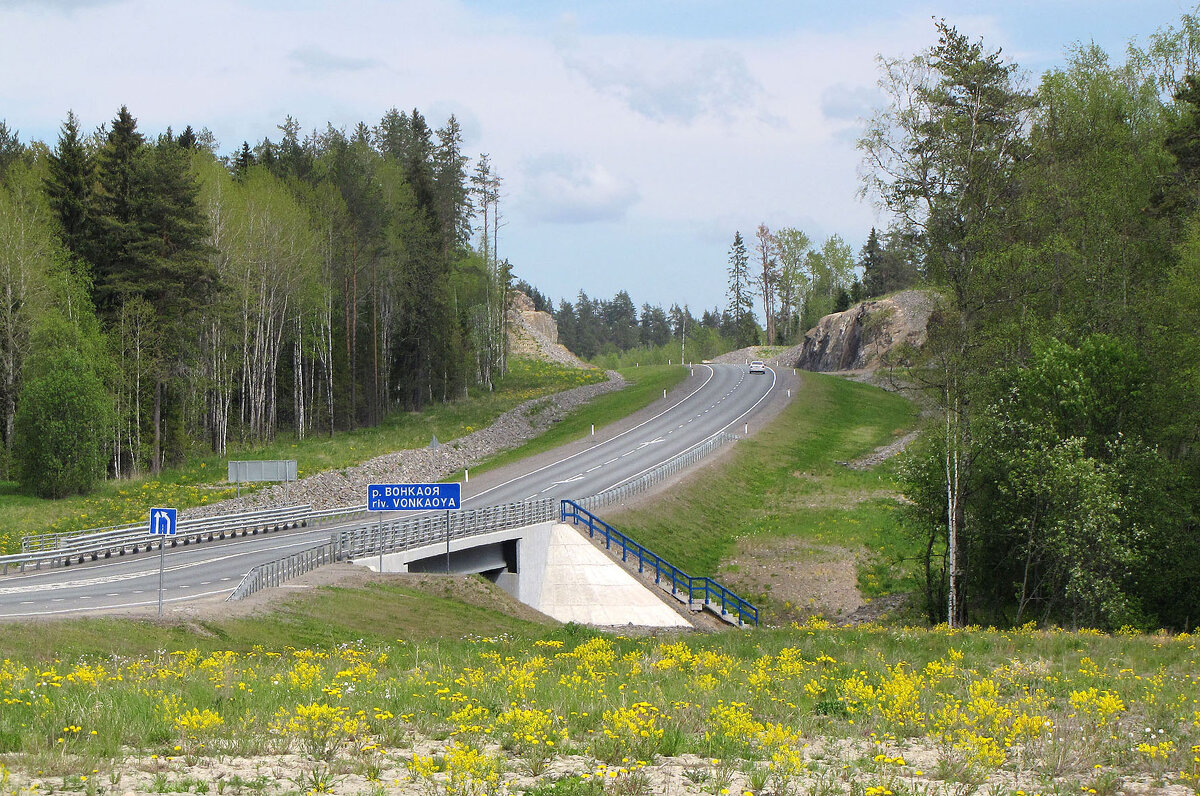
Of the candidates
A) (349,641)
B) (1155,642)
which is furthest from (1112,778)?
(349,641)

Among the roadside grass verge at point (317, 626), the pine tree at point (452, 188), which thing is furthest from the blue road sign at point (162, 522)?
the pine tree at point (452, 188)

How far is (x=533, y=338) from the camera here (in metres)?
134

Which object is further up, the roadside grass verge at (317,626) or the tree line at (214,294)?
the tree line at (214,294)

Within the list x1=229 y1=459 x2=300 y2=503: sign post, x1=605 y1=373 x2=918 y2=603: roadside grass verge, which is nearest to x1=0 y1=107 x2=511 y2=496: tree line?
x1=229 y1=459 x2=300 y2=503: sign post

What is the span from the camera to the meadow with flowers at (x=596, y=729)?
9.03 meters

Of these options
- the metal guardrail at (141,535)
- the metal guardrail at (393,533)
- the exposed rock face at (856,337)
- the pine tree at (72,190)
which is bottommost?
the metal guardrail at (141,535)

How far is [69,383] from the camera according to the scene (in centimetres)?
4325

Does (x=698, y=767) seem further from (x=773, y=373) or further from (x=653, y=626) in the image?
(x=773, y=373)

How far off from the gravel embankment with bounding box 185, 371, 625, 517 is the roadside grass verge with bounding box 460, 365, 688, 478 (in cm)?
96

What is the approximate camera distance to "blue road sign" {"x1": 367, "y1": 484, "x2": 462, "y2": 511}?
102 ft

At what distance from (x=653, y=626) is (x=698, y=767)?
24.3 metres

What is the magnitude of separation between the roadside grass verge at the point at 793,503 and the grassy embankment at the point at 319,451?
43.6 ft

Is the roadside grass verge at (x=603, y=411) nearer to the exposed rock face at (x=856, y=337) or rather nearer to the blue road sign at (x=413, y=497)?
the exposed rock face at (x=856, y=337)

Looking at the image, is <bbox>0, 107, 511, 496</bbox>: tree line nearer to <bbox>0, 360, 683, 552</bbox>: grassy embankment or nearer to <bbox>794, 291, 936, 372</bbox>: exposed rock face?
<bbox>0, 360, 683, 552</bbox>: grassy embankment
